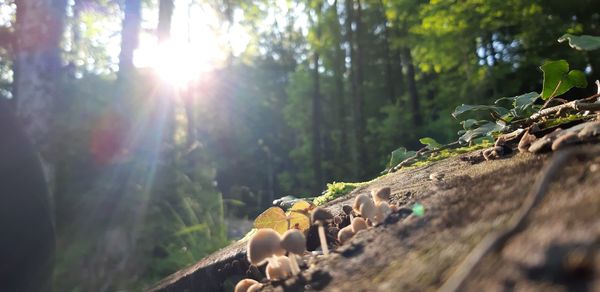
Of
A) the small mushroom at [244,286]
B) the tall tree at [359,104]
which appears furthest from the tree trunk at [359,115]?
the small mushroom at [244,286]

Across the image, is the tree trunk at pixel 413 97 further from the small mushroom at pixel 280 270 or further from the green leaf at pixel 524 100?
the small mushroom at pixel 280 270

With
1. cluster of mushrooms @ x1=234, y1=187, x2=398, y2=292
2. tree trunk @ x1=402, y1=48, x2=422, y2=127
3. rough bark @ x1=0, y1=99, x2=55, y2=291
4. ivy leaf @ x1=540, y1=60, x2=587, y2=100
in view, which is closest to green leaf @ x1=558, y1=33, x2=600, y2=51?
ivy leaf @ x1=540, y1=60, x2=587, y2=100

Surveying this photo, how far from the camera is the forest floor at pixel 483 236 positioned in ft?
1.76

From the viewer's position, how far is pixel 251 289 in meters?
0.89

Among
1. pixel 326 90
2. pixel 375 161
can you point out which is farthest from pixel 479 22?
pixel 326 90

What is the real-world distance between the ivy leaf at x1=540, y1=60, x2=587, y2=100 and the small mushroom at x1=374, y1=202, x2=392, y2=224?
92cm

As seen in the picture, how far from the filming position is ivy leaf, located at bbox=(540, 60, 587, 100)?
1604 millimetres

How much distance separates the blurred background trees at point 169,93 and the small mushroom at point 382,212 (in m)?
4.95

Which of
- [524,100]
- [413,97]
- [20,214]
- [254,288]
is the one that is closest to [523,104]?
[524,100]

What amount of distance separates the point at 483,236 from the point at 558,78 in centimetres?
117

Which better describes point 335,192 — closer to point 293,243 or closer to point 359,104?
point 293,243

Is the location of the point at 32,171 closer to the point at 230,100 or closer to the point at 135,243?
the point at 135,243

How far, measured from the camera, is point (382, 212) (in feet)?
3.38

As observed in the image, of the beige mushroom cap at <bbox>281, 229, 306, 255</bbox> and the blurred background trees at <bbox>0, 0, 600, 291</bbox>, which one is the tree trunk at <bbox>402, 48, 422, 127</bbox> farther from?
the beige mushroom cap at <bbox>281, 229, 306, 255</bbox>
